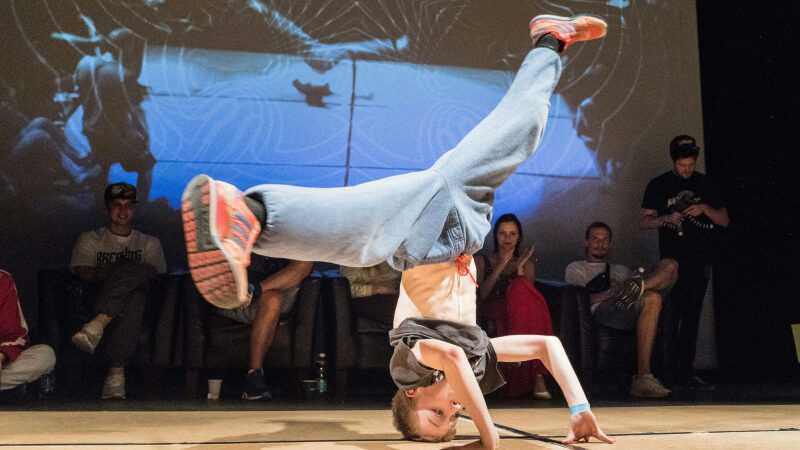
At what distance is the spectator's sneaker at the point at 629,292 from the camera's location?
3805mm

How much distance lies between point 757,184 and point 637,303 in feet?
5.43

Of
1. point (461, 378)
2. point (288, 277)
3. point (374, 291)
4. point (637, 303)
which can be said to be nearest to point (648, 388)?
point (637, 303)

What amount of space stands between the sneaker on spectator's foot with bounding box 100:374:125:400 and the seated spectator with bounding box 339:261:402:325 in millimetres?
1099

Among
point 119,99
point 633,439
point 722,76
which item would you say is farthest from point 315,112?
point 633,439

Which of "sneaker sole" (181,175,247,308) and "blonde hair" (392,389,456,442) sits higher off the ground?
"sneaker sole" (181,175,247,308)

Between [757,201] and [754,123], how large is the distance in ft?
1.68

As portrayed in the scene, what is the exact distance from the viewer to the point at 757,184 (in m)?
4.95

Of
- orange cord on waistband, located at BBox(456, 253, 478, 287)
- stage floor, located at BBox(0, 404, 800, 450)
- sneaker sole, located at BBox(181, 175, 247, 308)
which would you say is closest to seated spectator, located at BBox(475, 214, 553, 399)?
stage floor, located at BBox(0, 404, 800, 450)

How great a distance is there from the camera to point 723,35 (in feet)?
16.9

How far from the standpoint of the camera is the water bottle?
12.3ft

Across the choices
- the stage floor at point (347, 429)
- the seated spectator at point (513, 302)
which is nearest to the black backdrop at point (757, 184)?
the seated spectator at point (513, 302)

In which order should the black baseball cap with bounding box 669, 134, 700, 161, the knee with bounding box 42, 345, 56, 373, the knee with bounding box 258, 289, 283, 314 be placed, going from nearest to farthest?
the knee with bounding box 42, 345, 56, 373 → the knee with bounding box 258, 289, 283, 314 → the black baseball cap with bounding box 669, 134, 700, 161

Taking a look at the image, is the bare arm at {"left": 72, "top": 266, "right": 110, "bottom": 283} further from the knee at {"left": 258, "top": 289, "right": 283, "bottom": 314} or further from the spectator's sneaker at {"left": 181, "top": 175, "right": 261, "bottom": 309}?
the spectator's sneaker at {"left": 181, "top": 175, "right": 261, "bottom": 309}

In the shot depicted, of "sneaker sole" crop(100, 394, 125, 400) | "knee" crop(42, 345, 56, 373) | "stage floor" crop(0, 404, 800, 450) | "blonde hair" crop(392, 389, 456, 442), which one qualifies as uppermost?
"knee" crop(42, 345, 56, 373)
